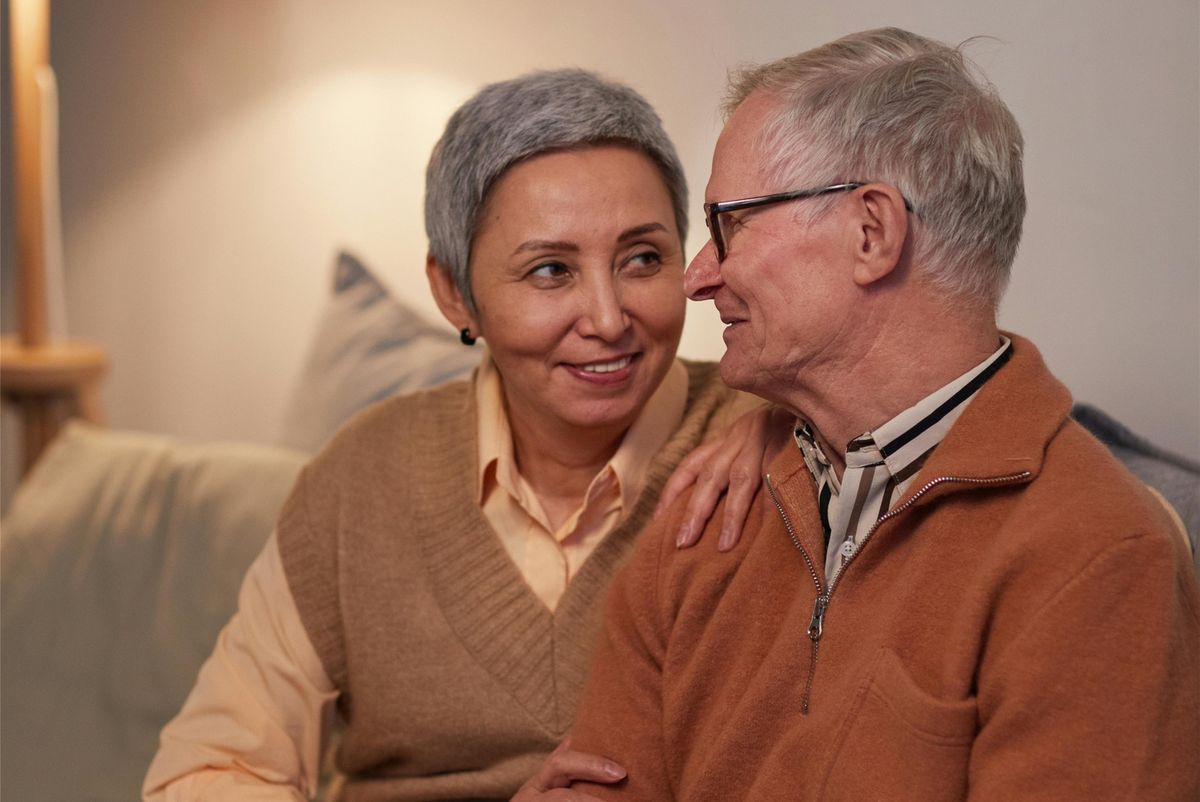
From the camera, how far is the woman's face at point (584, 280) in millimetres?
1548

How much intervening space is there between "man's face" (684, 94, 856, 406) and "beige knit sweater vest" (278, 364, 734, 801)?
464 mm

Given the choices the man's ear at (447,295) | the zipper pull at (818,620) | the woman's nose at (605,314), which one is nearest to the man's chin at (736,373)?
the zipper pull at (818,620)

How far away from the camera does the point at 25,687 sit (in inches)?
88.3

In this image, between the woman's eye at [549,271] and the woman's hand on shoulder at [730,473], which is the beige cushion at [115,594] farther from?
the woman's hand on shoulder at [730,473]

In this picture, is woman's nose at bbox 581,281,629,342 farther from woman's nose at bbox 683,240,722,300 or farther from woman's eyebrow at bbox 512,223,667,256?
woman's nose at bbox 683,240,722,300

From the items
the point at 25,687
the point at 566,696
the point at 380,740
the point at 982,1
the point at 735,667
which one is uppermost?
the point at 982,1

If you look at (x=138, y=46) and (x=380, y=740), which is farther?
(x=138, y=46)

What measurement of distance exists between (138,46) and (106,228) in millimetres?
498

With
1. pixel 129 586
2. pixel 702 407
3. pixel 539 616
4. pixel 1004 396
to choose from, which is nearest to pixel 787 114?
pixel 1004 396

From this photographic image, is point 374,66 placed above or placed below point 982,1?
below

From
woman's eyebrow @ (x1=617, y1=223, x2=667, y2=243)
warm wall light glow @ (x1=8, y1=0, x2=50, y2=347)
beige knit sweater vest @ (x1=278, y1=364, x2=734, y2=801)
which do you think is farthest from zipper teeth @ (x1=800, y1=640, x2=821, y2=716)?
warm wall light glow @ (x1=8, y1=0, x2=50, y2=347)

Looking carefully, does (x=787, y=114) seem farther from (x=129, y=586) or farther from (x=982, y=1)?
(x=129, y=586)

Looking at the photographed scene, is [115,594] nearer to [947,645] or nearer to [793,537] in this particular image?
[793,537]

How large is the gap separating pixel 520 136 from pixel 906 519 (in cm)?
70
